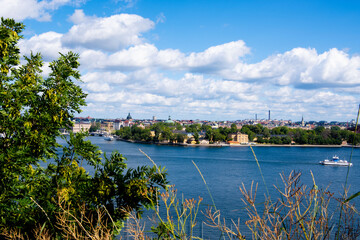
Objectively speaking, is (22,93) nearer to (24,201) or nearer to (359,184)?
(24,201)

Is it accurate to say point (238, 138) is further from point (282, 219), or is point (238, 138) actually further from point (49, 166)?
point (282, 219)

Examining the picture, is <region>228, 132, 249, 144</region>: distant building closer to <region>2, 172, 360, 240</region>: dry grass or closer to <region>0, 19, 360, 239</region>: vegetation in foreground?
<region>0, 19, 360, 239</region>: vegetation in foreground

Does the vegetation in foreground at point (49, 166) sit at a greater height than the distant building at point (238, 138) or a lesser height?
greater

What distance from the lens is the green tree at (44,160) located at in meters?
3.04

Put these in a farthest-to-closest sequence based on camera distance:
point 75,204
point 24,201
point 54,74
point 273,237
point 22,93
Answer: point 54,74, point 22,93, point 75,204, point 24,201, point 273,237

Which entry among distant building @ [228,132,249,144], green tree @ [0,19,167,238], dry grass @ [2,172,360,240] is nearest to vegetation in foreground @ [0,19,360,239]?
green tree @ [0,19,167,238]

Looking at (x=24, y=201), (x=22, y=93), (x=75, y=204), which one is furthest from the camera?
(x=22, y=93)

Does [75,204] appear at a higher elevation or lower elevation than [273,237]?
lower

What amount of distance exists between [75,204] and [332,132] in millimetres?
70519

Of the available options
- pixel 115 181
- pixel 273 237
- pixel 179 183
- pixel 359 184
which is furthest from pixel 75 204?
pixel 359 184

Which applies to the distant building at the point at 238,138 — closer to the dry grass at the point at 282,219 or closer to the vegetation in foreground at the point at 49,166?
the vegetation in foreground at the point at 49,166

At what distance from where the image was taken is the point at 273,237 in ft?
3.53

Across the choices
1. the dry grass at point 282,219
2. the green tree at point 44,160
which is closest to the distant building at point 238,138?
the green tree at point 44,160

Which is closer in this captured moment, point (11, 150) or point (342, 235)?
point (342, 235)
